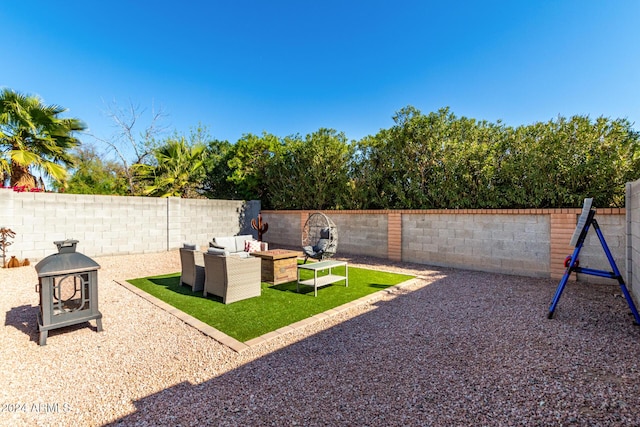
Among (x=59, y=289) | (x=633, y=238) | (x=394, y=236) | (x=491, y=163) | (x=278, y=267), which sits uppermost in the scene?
(x=491, y=163)

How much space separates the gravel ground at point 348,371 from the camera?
206 centimetres

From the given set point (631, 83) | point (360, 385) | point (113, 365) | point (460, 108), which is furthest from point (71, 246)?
point (631, 83)

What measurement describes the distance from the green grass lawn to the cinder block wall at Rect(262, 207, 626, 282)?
197 centimetres

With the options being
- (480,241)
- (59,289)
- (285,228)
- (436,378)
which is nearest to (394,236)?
(480,241)

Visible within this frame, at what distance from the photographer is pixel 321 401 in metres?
2.21

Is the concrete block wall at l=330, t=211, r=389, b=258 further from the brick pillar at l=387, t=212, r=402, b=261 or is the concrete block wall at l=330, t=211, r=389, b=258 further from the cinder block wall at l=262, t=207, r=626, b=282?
the brick pillar at l=387, t=212, r=402, b=261

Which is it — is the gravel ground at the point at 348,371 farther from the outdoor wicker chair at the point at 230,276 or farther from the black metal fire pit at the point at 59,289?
the outdoor wicker chair at the point at 230,276

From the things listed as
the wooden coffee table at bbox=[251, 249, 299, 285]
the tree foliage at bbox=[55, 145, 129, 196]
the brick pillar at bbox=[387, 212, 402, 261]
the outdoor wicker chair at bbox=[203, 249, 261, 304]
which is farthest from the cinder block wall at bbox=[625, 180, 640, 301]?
the tree foliage at bbox=[55, 145, 129, 196]

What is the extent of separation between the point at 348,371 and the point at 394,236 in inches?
257

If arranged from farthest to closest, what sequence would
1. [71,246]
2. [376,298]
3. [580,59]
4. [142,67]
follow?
[142,67]
[580,59]
[376,298]
[71,246]

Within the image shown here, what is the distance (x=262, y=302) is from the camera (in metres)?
4.68

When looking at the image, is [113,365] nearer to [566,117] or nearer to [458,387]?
[458,387]

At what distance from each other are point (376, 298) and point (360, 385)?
261cm

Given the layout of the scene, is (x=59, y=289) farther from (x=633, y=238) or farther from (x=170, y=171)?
(x=170, y=171)
